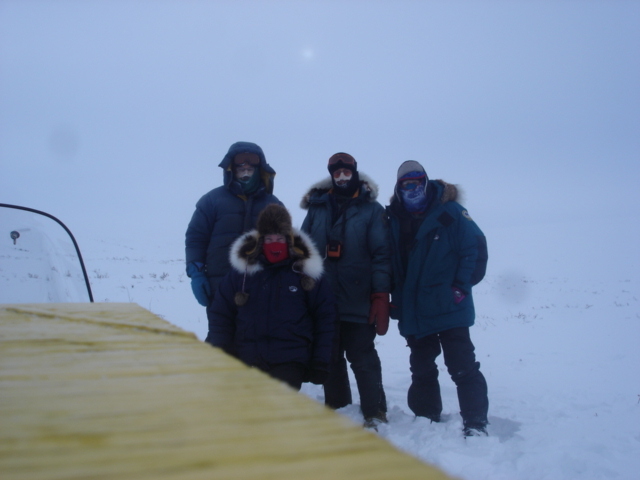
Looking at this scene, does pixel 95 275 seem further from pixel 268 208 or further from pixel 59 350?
pixel 59 350

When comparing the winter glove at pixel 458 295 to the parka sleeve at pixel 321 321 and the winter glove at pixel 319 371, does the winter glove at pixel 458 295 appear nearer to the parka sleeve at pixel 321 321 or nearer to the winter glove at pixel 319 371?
the parka sleeve at pixel 321 321

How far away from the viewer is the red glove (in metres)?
3.48

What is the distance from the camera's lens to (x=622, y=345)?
6.97 m

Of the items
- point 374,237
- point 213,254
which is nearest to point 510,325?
point 374,237

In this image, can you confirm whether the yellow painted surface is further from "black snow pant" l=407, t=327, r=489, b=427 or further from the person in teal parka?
"black snow pant" l=407, t=327, r=489, b=427

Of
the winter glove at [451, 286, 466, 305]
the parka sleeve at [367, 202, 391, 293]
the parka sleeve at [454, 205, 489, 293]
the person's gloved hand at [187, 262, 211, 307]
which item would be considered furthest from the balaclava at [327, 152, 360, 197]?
the person's gloved hand at [187, 262, 211, 307]

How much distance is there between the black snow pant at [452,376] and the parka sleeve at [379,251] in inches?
22.5

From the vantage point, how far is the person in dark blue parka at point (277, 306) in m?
2.96

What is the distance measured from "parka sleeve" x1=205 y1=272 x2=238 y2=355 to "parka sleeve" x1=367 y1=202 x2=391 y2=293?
1.15 metres

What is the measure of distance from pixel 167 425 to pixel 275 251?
2673mm

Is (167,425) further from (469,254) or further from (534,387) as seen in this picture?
(534,387)

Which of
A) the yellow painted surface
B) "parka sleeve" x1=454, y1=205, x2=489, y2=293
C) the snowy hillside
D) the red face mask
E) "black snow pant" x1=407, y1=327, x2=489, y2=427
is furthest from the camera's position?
"parka sleeve" x1=454, y1=205, x2=489, y2=293

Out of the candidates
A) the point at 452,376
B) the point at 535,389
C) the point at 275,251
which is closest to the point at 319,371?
the point at 275,251

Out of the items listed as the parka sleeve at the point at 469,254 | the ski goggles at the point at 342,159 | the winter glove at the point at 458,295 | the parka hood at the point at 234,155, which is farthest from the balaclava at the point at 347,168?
the winter glove at the point at 458,295
